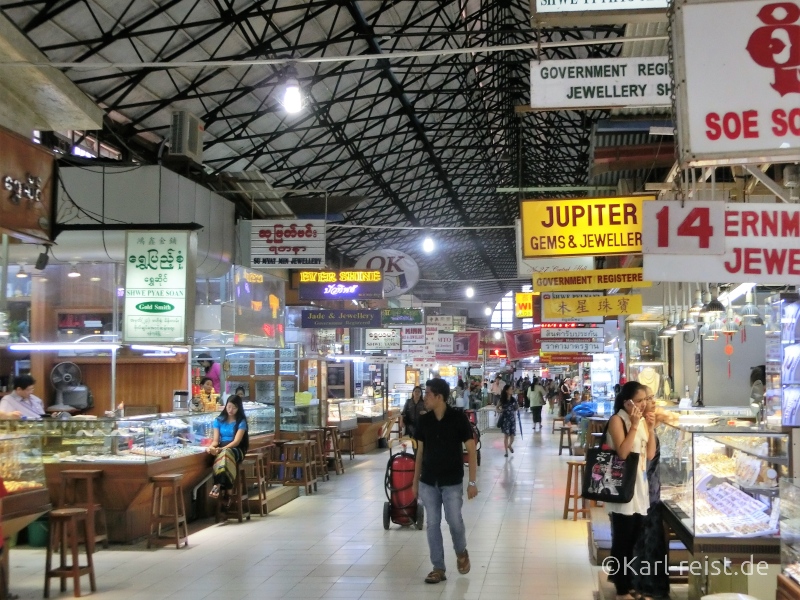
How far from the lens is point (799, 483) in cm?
484

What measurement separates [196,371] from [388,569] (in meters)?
9.49

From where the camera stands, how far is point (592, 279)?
11914 mm

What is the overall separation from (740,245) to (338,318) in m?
14.3

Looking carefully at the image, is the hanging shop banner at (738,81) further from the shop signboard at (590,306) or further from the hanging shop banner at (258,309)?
the shop signboard at (590,306)

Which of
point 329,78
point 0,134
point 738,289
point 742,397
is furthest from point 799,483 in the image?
point 329,78

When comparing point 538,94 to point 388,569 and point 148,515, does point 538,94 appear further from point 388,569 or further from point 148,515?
point 148,515

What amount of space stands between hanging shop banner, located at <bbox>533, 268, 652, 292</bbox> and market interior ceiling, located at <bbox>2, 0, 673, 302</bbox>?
1345 millimetres

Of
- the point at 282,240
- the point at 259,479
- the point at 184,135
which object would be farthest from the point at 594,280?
the point at 184,135

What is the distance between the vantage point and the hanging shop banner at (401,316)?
24969 mm

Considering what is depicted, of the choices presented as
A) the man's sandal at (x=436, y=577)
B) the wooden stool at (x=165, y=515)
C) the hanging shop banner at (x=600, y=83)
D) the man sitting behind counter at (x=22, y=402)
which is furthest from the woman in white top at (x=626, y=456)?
the man sitting behind counter at (x=22, y=402)

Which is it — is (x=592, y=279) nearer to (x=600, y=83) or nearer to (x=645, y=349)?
(x=600, y=83)

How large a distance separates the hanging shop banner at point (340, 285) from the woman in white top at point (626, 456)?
421 inches

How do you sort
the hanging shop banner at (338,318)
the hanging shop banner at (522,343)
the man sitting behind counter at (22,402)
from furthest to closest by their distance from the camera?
the hanging shop banner at (522,343) < the hanging shop banner at (338,318) < the man sitting behind counter at (22,402)

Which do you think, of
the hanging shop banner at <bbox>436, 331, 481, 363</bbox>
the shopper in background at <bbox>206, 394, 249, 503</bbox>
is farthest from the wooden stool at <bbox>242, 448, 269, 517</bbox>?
the hanging shop banner at <bbox>436, 331, 481, 363</bbox>
